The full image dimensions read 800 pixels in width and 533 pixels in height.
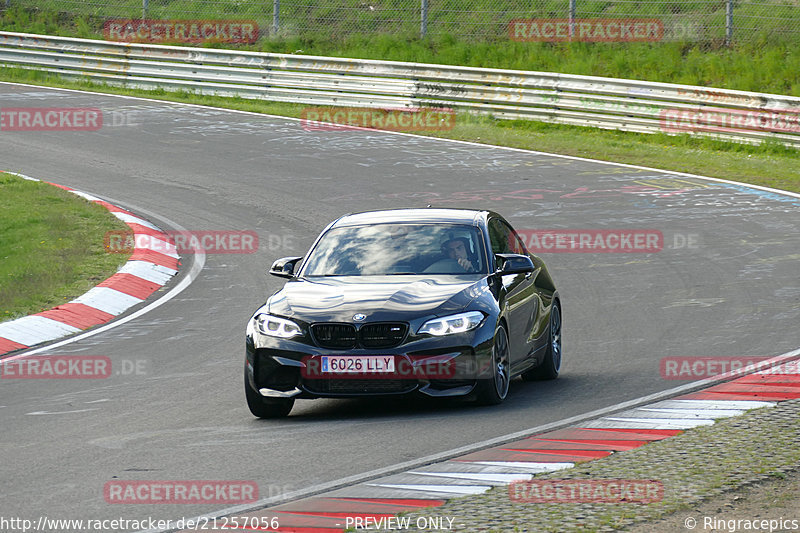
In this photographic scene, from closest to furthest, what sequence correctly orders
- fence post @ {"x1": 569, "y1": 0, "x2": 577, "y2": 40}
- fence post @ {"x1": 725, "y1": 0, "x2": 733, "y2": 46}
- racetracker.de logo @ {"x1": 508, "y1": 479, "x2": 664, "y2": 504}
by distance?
1. racetracker.de logo @ {"x1": 508, "y1": 479, "x2": 664, "y2": 504}
2. fence post @ {"x1": 725, "y1": 0, "x2": 733, "y2": 46}
3. fence post @ {"x1": 569, "y1": 0, "x2": 577, "y2": 40}

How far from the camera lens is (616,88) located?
2436 cm

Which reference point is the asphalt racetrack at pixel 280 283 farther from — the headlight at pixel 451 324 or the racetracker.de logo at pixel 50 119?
the headlight at pixel 451 324

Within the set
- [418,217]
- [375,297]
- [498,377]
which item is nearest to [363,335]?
[375,297]

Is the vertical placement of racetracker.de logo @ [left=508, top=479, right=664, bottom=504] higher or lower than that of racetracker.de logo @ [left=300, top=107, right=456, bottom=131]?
lower

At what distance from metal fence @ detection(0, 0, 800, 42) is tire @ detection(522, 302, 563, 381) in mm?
18361

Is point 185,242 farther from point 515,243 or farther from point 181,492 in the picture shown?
point 181,492

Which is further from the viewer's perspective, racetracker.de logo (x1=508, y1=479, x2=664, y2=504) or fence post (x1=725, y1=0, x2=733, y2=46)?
fence post (x1=725, y1=0, x2=733, y2=46)

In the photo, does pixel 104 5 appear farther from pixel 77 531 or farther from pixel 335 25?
pixel 77 531

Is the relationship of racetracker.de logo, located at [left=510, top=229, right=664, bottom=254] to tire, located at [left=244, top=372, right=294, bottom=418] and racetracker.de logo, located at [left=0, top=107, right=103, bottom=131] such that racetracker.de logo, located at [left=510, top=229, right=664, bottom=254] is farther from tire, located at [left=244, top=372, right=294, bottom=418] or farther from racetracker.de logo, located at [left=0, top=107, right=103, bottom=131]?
racetracker.de logo, located at [left=0, top=107, right=103, bottom=131]

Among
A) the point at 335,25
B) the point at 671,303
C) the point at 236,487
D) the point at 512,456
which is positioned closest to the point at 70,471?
the point at 236,487

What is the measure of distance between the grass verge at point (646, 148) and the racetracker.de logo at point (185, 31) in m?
6.53

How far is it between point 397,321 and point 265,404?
44.7 inches

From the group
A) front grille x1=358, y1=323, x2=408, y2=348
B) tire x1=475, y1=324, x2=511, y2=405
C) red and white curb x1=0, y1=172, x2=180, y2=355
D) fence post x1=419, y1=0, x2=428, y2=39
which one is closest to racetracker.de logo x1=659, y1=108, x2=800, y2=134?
fence post x1=419, y1=0, x2=428, y2=39

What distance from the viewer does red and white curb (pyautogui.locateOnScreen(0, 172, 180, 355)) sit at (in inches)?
479
